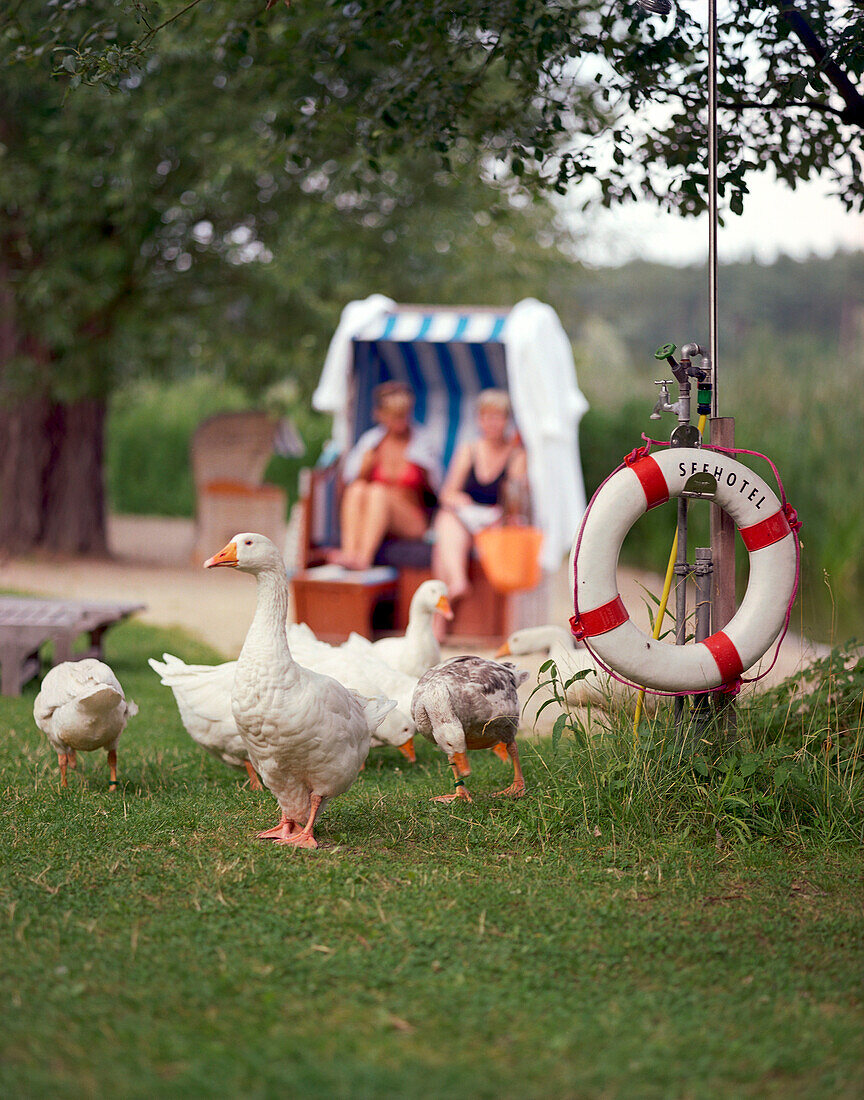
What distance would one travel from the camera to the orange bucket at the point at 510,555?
7.28m

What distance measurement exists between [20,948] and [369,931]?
32.7 inches

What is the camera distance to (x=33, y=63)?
4512 mm

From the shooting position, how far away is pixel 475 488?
8.09 meters

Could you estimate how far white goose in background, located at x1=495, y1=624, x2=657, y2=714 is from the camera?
4051 millimetres

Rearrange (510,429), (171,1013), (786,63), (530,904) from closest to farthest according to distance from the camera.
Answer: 1. (171,1013)
2. (530,904)
3. (786,63)
4. (510,429)

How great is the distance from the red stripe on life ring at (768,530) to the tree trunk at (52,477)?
9059 mm

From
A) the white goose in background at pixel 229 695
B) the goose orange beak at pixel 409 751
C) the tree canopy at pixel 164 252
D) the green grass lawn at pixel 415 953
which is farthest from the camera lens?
the tree canopy at pixel 164 252

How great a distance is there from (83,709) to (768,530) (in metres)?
2.37

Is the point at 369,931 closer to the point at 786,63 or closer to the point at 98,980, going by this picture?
the point at 98,980

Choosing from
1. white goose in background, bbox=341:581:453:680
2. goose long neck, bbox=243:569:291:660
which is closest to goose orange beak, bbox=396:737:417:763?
white goose in background, bbox=341:581:453:680

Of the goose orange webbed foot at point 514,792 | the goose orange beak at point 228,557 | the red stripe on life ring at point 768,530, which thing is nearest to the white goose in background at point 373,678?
the goose orange webbed foot at point 514,792

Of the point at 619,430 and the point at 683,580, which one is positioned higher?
the point at 619,430

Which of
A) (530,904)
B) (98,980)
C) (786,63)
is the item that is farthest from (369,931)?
(786,63)

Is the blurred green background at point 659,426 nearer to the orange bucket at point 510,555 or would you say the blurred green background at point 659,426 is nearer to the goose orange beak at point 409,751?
the goose orange beak at point 409,751
